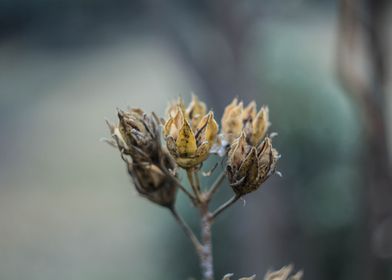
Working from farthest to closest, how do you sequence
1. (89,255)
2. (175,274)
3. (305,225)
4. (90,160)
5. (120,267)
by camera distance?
(90,160), (89,255), (120,267), (175,274), (305,225)

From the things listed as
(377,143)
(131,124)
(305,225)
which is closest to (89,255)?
(305,225)

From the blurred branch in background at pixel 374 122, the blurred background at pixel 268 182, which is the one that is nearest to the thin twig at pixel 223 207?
the blurred background at pixel 268 182

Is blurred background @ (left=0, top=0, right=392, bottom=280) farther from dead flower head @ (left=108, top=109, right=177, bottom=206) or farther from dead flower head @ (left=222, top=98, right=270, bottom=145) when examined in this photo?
dead flower head @ (left=222, top=98, right=270, bottom=145)

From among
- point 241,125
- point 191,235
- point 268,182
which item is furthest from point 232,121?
point 268,182

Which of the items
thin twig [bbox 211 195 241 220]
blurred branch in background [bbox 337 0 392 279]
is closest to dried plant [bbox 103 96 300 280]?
thin twig [bbox 211 195 241 220]

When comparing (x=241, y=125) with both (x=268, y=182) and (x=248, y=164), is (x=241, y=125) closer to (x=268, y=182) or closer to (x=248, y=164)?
(x=248, y=164)

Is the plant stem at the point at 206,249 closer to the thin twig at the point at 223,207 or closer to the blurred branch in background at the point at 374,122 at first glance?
the thin twig at the point at 223,207

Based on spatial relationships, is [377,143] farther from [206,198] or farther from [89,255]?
[89,255]
